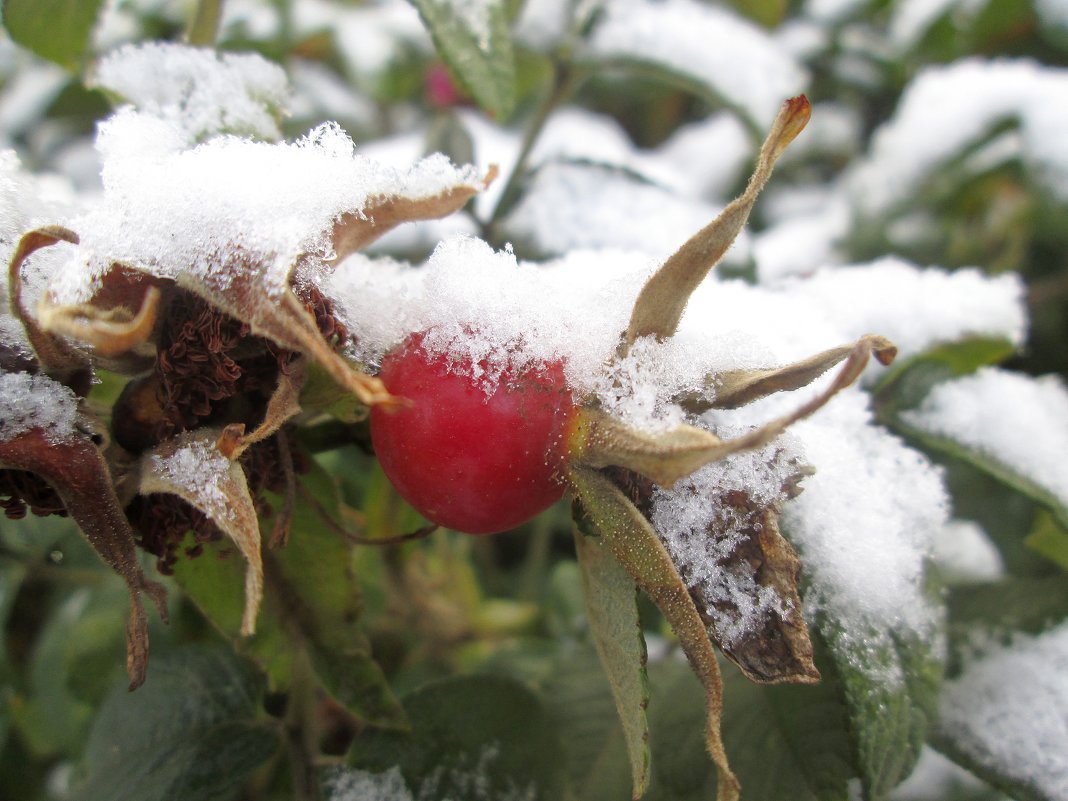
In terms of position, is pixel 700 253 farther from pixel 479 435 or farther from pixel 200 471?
pixel 200 471

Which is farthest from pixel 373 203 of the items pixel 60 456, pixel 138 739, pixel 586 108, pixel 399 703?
pixel 586 108

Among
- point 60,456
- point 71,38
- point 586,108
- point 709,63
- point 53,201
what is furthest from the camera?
point 586,108

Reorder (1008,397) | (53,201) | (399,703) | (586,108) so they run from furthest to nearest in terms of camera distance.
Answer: (586,108) → (1008,397) → (399,703) → (53,201)

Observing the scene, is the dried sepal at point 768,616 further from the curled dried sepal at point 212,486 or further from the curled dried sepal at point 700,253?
the curled dried sepal at point 212,486

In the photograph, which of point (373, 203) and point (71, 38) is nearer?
point (373, 203)

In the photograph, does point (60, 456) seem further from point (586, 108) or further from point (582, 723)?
point (586, 108)

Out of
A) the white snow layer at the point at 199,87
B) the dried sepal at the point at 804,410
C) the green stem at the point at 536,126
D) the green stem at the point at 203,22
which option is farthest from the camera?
the green stem at the point at 536,126

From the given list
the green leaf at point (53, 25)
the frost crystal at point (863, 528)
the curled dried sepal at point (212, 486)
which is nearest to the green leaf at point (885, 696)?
the frost crystal at point (863, 528)

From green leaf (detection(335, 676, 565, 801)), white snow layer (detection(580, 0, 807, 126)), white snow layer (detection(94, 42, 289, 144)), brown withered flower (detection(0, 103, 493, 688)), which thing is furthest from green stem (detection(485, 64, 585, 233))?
green leaf (detection(335, 676, 565, 801))
